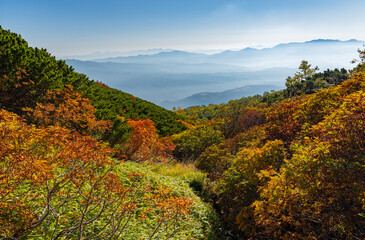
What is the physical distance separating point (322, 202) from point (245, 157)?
2827 millimetres

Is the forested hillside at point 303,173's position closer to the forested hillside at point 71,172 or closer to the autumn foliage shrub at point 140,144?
the forested hillside at point 71,172

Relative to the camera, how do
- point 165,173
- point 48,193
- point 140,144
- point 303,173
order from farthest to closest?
point 140,144, point 165,173, point 303,173, point 48,193

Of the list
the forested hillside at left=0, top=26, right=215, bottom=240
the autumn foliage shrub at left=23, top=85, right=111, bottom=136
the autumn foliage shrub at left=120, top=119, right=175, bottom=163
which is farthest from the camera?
the autumn foliage shrub at left=120, top=119, right=175, bottom=163

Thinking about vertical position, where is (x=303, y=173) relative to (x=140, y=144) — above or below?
above

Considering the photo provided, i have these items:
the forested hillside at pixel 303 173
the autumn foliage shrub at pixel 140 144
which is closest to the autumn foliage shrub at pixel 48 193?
the forested hillside at pixel 303 173

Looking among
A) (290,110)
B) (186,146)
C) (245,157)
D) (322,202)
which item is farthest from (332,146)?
(186,146)

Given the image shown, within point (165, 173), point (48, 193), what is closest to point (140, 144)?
point (165, 173)

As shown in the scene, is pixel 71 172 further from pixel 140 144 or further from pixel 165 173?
pixel 140 144

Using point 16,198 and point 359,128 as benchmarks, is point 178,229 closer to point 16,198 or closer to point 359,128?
point 16,198

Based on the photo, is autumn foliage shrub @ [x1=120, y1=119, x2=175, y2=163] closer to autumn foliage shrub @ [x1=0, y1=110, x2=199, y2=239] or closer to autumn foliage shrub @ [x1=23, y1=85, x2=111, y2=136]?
autumn foliage shrub @ [x1=23, y1=85, x2=111, y2=136]

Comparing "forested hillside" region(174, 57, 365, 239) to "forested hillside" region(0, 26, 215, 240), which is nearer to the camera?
"forested hillside" region(174, 57, 365, 239)

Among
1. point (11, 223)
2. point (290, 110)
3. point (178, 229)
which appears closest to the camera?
point (11, 223)

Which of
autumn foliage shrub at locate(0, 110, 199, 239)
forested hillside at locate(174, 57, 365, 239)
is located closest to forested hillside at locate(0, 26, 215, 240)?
autumn foliage shrub at locate(0, 110, 199, 239)

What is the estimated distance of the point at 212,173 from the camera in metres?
10.9
